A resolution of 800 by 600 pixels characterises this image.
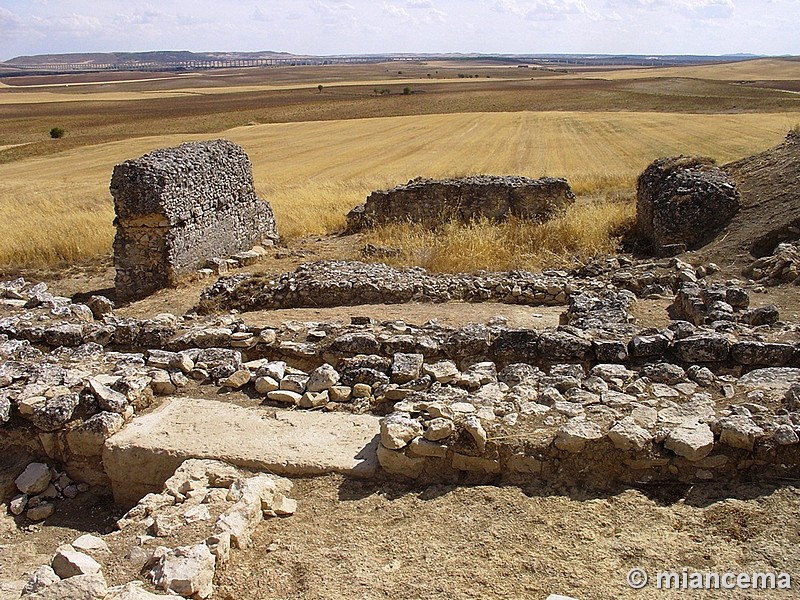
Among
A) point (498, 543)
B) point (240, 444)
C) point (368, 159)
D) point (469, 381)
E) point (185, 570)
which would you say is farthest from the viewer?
point (368, 159)

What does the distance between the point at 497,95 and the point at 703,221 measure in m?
65.2

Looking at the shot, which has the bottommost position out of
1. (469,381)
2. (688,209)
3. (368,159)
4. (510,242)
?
(510,242)

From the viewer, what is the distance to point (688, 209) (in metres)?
12.8

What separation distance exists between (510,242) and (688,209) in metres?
3.46

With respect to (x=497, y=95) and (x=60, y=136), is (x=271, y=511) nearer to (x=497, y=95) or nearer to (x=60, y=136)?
(x=60, y=136)

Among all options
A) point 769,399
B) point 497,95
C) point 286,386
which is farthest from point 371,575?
point 497,95

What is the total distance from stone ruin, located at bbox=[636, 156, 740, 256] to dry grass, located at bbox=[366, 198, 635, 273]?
35.9 inches

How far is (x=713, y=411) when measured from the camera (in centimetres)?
494

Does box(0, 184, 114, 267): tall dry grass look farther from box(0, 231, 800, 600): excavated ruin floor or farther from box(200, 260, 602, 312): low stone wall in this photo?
box(0, 231, 800, 600): excavated ruin floor

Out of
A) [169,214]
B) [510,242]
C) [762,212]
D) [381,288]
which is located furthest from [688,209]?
[169,214]

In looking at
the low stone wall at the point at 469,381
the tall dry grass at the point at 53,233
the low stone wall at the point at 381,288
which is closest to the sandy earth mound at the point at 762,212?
the low stone wall at the point at 381,288

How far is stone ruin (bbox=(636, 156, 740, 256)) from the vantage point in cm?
1265

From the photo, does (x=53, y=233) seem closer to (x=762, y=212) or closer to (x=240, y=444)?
(x=240, y=444)

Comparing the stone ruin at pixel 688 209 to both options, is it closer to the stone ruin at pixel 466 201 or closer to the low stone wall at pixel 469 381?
the stone ruin at pixel 466 201
